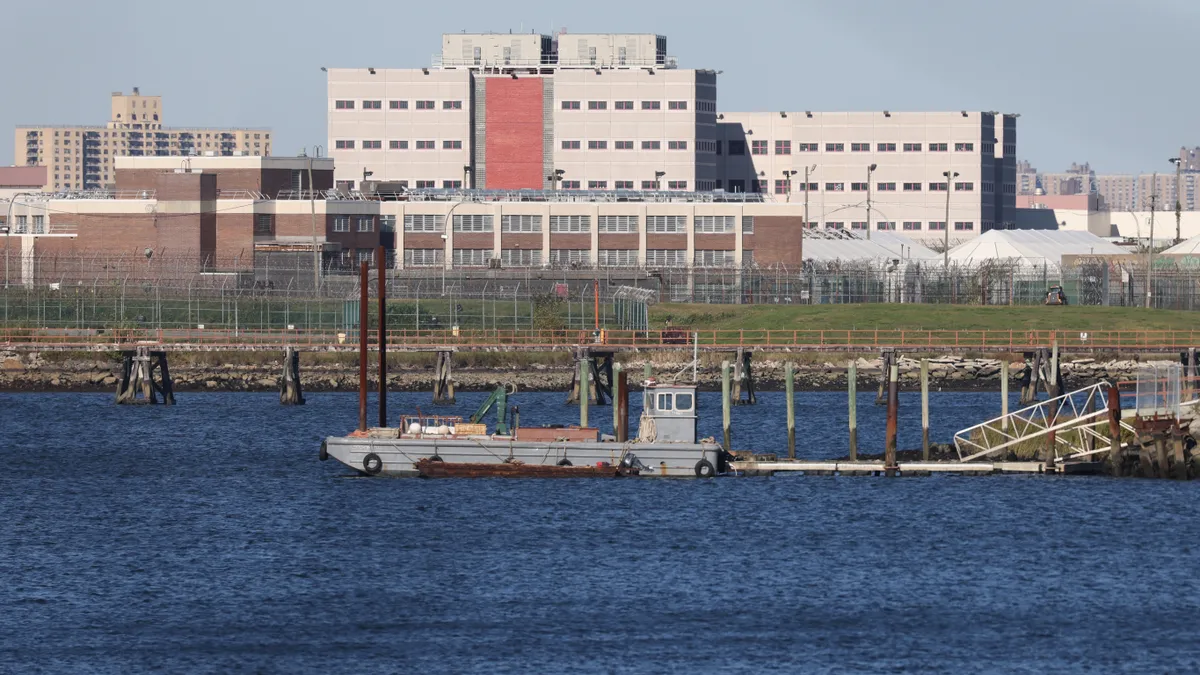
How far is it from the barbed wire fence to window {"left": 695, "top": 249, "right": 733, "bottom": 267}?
19.9 ft

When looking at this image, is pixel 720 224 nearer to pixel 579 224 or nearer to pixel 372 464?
pixel 579 224

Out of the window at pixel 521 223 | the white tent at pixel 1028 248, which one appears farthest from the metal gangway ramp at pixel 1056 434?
the window at pixel 521 223

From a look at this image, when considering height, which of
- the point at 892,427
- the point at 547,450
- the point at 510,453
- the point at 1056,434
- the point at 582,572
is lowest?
the point at 582,572

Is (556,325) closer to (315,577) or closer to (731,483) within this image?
(731,483)

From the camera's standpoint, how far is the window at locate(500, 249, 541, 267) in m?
173

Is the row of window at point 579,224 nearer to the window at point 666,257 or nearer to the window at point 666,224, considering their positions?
the window at point 666,224

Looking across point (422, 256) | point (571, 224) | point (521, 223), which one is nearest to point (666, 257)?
point (571, 224)

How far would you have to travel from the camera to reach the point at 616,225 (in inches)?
6845

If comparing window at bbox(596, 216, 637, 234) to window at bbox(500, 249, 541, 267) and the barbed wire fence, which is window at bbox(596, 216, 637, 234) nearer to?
window at bbox(500, 249, 541, 267)

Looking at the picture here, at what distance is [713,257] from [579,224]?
1225 centimetres

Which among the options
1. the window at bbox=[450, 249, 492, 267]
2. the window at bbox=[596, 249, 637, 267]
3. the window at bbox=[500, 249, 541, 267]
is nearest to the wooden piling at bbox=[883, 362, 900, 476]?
the window at bbox=[596, 249, 637, 267]

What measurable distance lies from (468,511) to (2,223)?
451ft

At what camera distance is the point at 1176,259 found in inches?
7042

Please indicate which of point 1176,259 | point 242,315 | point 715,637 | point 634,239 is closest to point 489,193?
point 634,239
